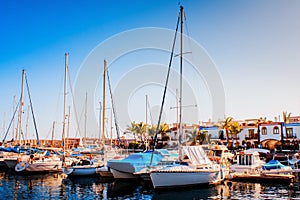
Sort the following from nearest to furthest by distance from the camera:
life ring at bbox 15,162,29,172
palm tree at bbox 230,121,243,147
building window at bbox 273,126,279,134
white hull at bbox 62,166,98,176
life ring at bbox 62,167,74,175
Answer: life ring at bbox 62,167,74,175
white hull at bbox 62,166,98,176
life ring at bbox 15,162,29,172
building window at bbox 273,126,279,134
palm tree at bbox 230,121,243,147

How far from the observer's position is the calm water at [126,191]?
68.4 feet

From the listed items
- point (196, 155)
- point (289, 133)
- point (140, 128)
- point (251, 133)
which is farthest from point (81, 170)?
point (140, 128)

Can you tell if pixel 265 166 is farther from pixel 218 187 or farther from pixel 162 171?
pixel 162 171

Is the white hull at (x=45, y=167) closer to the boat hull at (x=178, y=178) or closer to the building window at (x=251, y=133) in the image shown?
the boat hull at (x=178, y=178)

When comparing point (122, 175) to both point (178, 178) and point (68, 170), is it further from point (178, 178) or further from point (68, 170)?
point (178, 178)

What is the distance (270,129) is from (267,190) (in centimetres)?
3665

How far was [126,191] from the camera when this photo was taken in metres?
23.0

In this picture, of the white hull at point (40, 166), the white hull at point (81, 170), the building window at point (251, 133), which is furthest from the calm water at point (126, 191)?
the building window at point (251, 133)

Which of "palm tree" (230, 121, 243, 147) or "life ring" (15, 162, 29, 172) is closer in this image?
"life ring" (15, 162, 29, 172)

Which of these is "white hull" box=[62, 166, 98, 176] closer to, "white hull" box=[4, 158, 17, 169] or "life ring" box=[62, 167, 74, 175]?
"life ring" box=[62, 167, 74, 175]

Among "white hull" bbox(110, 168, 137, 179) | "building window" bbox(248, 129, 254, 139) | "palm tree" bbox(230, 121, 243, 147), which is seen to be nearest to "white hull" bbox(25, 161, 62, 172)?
"white hull" bbox(110, 168, 137, 179)

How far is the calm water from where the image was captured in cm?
2084

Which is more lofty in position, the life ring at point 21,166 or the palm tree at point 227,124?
the palm tree at point 227,124

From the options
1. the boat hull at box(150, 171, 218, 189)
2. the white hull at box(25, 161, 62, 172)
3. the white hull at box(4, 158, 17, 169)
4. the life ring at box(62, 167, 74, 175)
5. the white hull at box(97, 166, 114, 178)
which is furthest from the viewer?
the white hull at box(4, 158, 17, 169)
